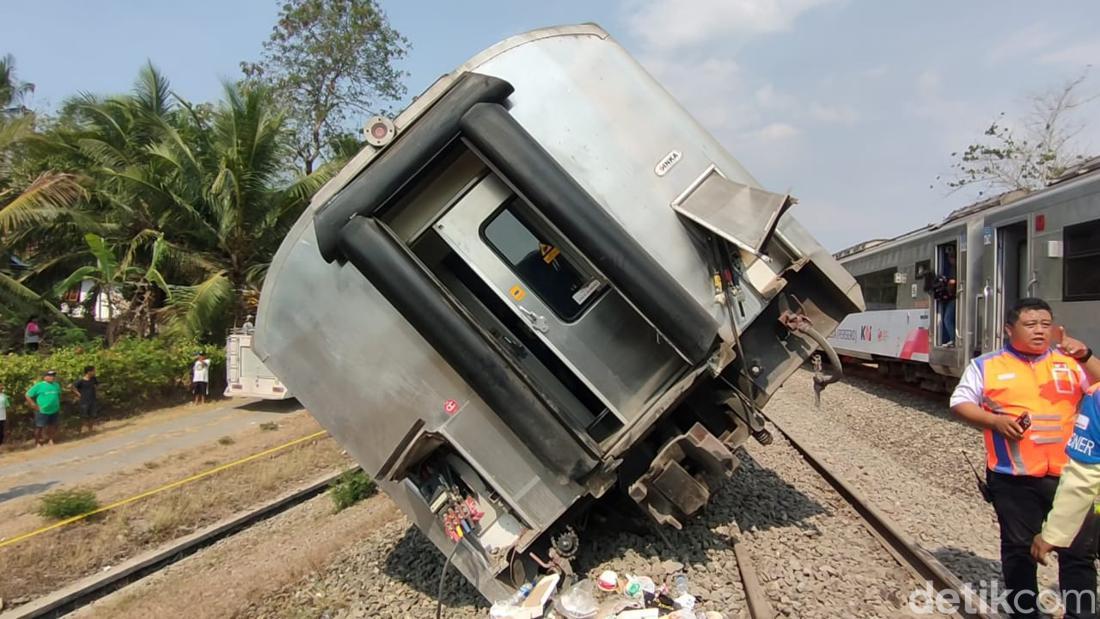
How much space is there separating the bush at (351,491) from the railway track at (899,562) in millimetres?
5018

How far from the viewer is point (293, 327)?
14.5ft

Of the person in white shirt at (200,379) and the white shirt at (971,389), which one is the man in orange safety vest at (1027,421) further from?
the person in white shirt at (200,379)

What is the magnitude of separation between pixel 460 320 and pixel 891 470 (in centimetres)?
562

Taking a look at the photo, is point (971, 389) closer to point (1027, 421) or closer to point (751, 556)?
point (1027, 421)

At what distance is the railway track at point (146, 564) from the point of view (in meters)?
6.32

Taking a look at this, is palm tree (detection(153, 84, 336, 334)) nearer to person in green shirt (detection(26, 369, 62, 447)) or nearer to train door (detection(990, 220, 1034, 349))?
person in green shirt (detection(26, 369, 62, 447))

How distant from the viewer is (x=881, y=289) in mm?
16344

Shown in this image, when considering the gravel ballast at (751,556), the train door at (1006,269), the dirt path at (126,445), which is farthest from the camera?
the dirt path at (126,445)

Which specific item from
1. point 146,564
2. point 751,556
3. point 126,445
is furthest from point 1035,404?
point 126,445

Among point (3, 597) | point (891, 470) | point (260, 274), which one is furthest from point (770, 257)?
point (260, 274)

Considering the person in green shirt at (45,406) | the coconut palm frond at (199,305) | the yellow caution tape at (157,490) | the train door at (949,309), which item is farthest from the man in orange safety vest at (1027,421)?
the coconut palm frond at (199,305)

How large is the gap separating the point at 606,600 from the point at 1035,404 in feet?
8.22

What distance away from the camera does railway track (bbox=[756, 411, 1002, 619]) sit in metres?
3.71

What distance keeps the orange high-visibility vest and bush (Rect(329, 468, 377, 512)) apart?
21.6 ft
